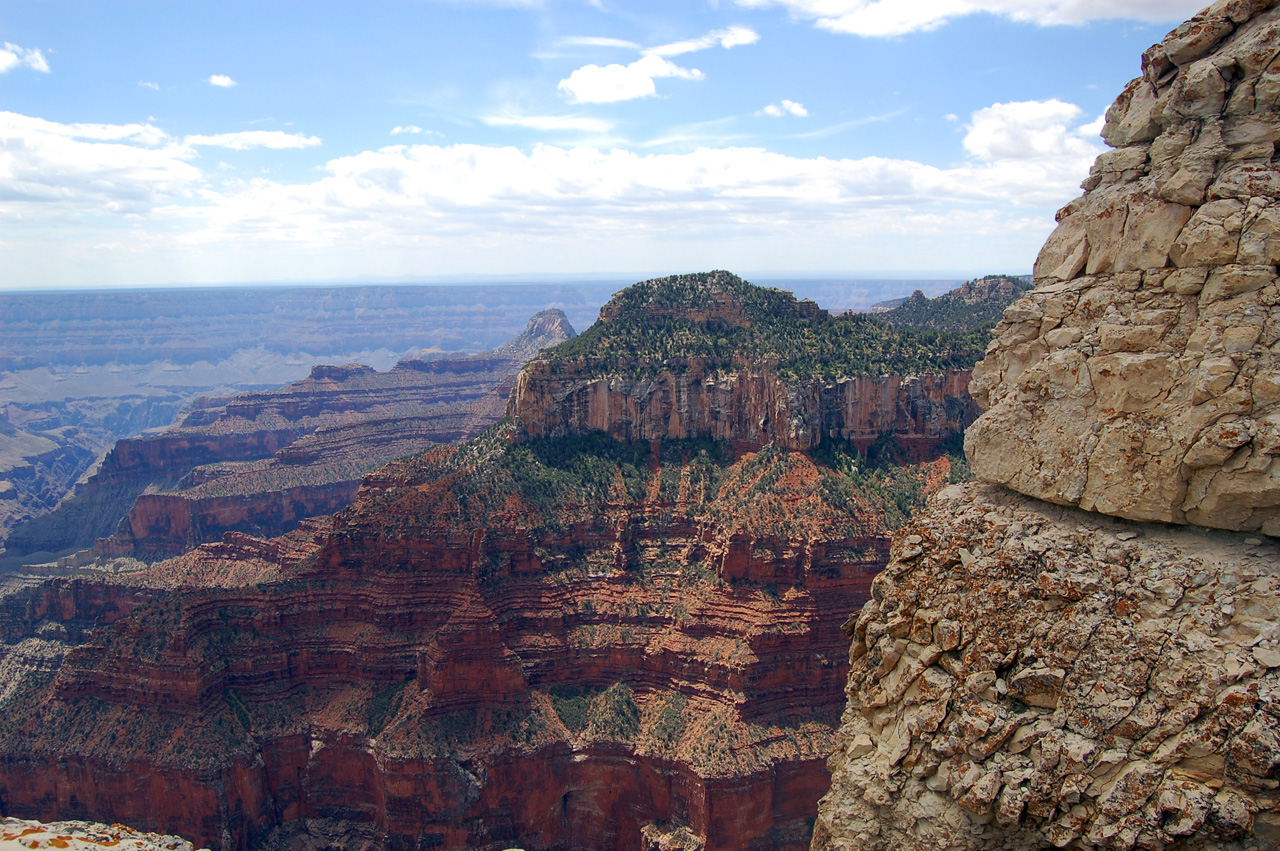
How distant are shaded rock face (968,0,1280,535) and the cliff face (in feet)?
402

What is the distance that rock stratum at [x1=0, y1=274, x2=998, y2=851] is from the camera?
183ft

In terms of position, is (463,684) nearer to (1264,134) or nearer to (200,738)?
(200,738)

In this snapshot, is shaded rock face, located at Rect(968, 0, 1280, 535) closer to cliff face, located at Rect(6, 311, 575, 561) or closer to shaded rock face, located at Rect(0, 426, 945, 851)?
shaded rock face, located at Rect(0, 426, 945, 851)

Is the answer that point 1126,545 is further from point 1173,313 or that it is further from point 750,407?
point 750,407

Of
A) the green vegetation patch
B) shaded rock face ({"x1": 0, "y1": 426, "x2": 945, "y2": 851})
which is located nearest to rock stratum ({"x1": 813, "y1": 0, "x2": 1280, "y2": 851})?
shaded rock face ({"x1": 0, "y1": 426, "x2": 945, "y2": 851})

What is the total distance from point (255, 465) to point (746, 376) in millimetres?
100244

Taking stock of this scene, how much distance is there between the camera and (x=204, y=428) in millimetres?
170625

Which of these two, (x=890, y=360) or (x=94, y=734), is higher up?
(x=890, y=360)

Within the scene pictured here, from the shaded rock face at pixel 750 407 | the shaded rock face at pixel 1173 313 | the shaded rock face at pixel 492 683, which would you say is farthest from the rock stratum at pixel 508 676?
the shaded rock face at pixel 1173 313

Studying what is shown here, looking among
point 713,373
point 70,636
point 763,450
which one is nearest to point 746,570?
point 763,450

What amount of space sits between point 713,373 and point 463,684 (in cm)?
3082

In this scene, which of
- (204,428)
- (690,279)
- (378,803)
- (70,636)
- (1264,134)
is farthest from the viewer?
(204,428)

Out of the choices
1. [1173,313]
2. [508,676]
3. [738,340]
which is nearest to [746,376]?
[738,340]

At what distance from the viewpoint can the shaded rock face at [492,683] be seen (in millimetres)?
55688
